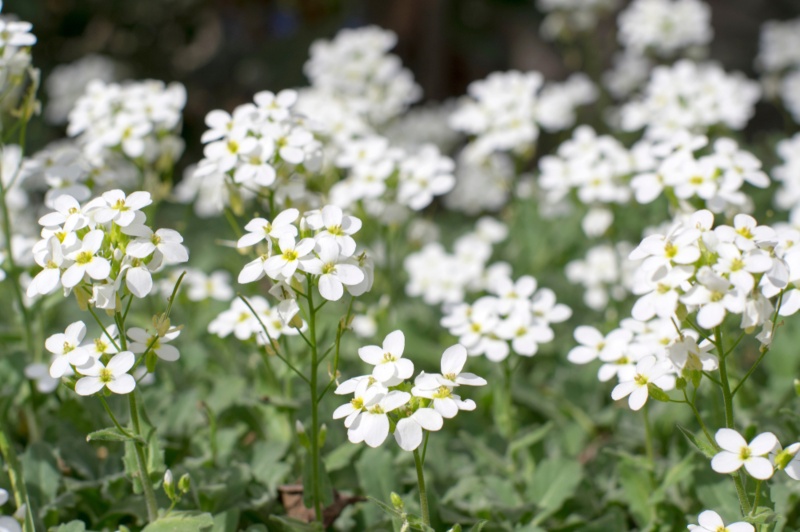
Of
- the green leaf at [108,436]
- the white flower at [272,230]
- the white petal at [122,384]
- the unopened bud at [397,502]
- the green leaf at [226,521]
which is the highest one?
the white flower at [272,230]

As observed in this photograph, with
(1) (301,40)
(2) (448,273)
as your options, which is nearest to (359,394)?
(2) (448,273)

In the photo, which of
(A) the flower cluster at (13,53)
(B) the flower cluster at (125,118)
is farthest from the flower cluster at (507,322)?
(A) the flower cluster at (13,53)

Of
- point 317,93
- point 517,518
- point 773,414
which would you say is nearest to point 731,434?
point 517,518

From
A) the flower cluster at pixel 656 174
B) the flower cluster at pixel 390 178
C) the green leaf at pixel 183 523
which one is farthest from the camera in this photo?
the flower cluster at pixel 390 178

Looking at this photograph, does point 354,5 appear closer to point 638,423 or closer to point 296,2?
point 296,2

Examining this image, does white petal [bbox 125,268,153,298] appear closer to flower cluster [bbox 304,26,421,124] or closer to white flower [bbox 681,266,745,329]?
white flower [bbox 681,266,745,329]

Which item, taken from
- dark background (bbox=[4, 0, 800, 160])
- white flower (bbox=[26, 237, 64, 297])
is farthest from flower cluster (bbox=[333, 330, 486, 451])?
dark background (bbox=[4, 0, 800, 160])

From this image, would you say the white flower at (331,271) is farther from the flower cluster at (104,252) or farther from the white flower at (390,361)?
the flower cluster at (104,252)
